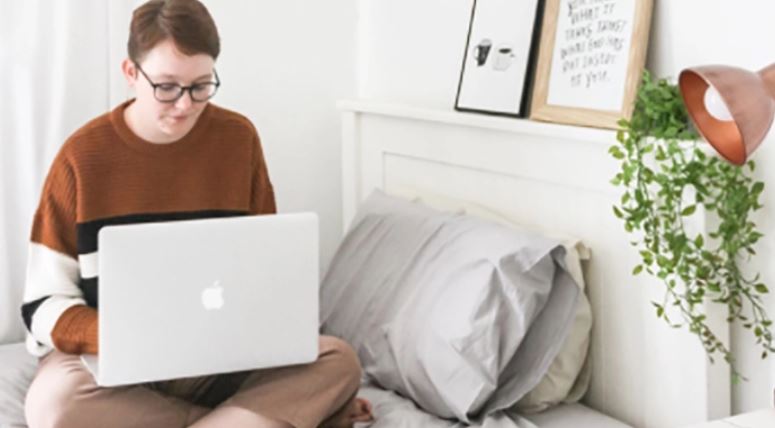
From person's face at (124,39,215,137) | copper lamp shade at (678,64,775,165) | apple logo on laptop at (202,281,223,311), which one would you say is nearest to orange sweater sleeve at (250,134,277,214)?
person's face at (124,39,215,137)

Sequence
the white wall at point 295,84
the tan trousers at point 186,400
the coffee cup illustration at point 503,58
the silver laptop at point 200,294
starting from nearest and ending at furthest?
1. the silver laptop at point 200,294
2. the tan trousers at point 186,400
3. the coffee cup illustration at point 503,58
4. the white wall at point 295,84

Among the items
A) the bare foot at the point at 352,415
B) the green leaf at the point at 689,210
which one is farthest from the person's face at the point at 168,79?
the green leaf at the point at 689,210

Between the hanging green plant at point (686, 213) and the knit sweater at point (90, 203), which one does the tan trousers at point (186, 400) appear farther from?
the hanging green plant at point (686, 213)

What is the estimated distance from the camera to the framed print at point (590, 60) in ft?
6.31

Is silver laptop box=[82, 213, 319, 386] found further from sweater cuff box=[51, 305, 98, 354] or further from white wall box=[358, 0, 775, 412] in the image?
white wall box=[358, 0, 775, 412]

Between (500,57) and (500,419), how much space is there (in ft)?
2.44

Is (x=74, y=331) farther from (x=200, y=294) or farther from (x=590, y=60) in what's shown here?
(x=590, y=60)

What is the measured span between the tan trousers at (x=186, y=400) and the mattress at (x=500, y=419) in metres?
0.08

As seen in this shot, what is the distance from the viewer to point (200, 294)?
1739 mm

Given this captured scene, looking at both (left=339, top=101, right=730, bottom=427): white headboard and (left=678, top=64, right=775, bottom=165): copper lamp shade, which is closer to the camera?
(left=678, top=64, right=775, bottom=165): copper lamp shade

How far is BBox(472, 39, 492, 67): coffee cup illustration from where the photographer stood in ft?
7.68

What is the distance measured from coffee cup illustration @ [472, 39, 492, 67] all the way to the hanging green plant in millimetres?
539

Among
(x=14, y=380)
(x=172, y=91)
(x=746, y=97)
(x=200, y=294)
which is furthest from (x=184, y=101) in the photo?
(x=746, y=97)

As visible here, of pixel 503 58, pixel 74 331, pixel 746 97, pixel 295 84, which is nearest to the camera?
pixel 746 97
